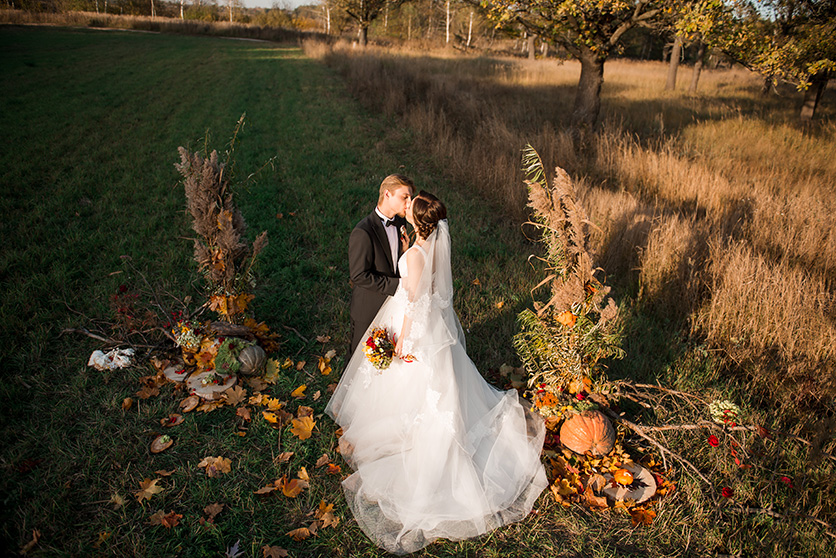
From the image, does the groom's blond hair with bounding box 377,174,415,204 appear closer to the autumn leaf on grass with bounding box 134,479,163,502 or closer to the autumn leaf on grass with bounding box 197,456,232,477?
the autumn leaf on grass with bounding box 197,456,232,477

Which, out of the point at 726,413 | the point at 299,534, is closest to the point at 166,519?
the point at 299,534

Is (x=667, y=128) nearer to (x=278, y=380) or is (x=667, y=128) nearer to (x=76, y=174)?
(x=278, y=380)

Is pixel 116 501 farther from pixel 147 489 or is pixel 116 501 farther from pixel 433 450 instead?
pixel 433 450

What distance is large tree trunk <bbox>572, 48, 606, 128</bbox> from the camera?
11141 millimetres

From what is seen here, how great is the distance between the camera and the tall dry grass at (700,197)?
450 centimetres

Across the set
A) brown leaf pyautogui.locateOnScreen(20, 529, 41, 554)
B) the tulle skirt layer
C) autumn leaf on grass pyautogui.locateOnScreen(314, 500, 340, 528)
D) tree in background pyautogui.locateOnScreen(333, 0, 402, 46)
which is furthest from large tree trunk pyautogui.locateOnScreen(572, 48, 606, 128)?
tree in background pyautogui.locateOnScreen(333, 0, 402, 46)

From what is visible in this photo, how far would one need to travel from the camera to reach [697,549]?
9.12ft

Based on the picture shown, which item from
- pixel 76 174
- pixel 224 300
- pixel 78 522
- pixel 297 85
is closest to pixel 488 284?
pixel 224 300

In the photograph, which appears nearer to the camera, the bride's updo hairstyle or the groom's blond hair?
the bride's updo hairstyle

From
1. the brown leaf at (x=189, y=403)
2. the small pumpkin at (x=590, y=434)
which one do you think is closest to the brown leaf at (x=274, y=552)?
the brown leaf at (x=189, y=403)

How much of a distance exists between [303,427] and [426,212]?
84.8 inches

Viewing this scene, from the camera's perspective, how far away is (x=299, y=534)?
2.81 meters

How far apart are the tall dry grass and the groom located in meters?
1.47

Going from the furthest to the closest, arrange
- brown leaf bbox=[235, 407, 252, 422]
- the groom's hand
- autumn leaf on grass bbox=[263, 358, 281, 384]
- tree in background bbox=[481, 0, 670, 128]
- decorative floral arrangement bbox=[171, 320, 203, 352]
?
tree in background bbox=[481, 0, 670, 128] → autumn leaf on grass bbox=[263, 358, 281, 384] → decorative floral arrangement bbox=[171, 320, 203, 352] → brown leaf bbox=[235, 407, 252, 422] → the groom's hand
